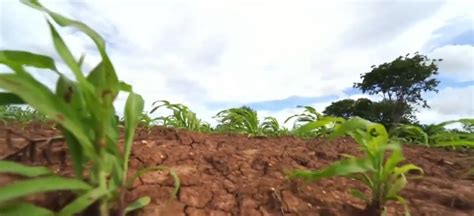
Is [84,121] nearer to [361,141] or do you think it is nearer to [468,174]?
[361,141]

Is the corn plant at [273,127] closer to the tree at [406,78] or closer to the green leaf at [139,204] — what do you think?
the green leaf at [139,204]

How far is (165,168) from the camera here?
1186 millimetres

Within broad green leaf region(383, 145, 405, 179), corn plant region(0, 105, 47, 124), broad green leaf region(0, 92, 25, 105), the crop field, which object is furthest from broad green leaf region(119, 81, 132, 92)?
corn plant region(0, 105, 47, 124)

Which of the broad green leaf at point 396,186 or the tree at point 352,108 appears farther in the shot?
the tree at point 352,108

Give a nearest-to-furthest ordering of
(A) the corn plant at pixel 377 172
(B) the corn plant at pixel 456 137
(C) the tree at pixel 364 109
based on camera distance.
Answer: (A) the corn plant at pixel 377 172 < (B) the corn plant at pixel 456 137 < (C) the tree at pixel 364 109

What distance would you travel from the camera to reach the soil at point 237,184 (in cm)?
129

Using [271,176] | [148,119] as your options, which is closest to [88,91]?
[271,176]

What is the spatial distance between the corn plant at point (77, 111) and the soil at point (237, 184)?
0.17m

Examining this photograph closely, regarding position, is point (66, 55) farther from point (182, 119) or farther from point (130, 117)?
point (182, 119)

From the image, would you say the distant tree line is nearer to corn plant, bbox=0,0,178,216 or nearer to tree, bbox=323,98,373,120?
tree, bbox=323,98,373,120

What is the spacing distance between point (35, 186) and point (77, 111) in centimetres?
23

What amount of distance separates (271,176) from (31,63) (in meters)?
0.95

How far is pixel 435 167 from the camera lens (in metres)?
2.13

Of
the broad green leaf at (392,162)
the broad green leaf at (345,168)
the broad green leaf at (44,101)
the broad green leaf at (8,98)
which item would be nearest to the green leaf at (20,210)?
the broad green leaf at (44,101)
